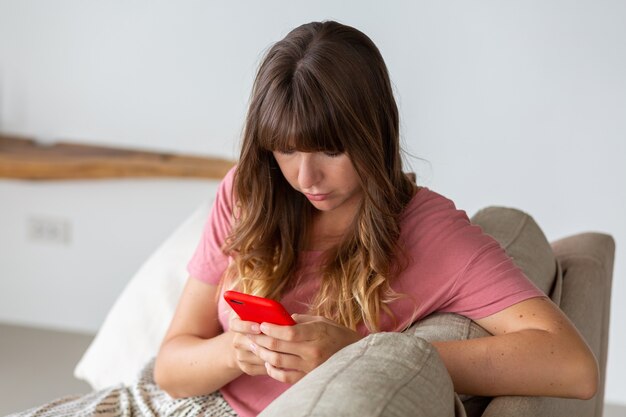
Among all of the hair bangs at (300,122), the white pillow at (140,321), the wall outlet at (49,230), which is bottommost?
the wall outlet at (49,230)

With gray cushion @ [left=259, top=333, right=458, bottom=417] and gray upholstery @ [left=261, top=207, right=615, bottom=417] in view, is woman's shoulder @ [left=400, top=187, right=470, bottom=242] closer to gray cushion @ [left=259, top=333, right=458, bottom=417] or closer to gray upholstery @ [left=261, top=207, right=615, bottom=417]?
gray upholstery @ [left=261, top=207, right=615, bottom=417]

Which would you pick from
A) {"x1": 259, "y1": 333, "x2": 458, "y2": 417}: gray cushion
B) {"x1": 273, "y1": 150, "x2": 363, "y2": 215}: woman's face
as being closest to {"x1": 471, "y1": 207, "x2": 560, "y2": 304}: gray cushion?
{"x1": 273, "y1": 150, "x2": 363, "y2": 215}: woman's face

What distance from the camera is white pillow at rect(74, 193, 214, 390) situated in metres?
2.11

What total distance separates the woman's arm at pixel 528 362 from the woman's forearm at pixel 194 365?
12.8 inches

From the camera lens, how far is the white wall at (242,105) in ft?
9.11

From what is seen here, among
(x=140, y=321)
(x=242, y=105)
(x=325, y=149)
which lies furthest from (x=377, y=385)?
(x=242, y=105)

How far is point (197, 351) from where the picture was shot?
1.47 m

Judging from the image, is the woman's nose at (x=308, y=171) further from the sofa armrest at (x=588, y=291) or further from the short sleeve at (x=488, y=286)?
the sofa armrest at (x=588, y=291)

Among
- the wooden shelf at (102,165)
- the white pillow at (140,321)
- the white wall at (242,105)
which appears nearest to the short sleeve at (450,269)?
the white pillow at (140,321)

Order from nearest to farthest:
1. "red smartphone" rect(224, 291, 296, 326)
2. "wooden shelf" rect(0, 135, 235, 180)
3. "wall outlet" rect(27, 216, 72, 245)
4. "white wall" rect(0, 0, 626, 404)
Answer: "red smartphone" rect(224, 291, 296, 326) < "white wall" rect(0, 0, 626, 404) < "wooden shelf" rect(0, 135, 235, 180) < "wall outlet" rect(27, 216, 72, 245)

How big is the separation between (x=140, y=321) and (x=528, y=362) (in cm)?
110

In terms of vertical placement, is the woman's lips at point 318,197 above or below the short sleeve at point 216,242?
above

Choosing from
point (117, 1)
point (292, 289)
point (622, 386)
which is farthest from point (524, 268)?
point (117, 1)

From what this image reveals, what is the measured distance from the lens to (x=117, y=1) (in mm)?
3172
